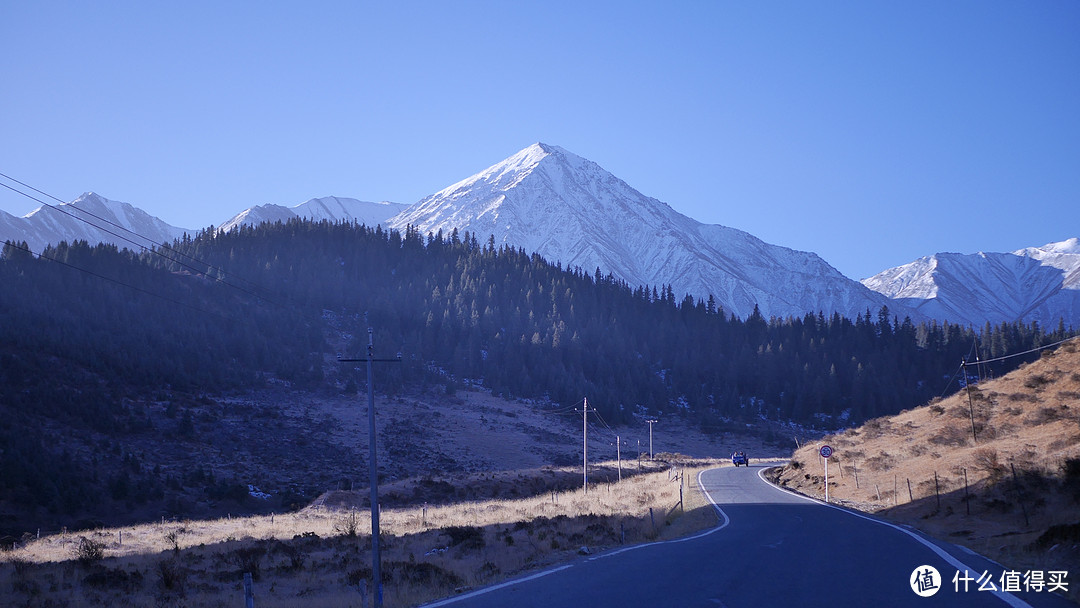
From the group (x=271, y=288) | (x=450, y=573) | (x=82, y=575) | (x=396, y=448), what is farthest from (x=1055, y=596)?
(x=271, y=288)

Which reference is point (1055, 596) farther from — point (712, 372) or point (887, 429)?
point (712, 372)

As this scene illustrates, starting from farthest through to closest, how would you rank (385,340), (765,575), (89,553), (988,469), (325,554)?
(385,340) → (325,554) → (988,469) → (89,553) → (765,575)

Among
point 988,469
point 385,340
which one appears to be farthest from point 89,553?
point 385,340

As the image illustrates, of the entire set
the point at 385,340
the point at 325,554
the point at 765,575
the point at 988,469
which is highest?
the point at 385,340

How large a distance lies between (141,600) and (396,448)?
61464 mm

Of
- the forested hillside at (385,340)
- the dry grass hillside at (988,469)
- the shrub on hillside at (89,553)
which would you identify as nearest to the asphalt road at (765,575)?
the dry grass hillside at (988,469)

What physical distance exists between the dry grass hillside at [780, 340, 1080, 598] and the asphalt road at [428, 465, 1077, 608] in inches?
73.3

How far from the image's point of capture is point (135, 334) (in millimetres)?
93688

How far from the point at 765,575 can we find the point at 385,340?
380 ft

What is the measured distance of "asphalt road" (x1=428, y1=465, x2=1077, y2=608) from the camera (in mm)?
11820

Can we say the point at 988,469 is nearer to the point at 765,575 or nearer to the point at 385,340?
the point at 765,575

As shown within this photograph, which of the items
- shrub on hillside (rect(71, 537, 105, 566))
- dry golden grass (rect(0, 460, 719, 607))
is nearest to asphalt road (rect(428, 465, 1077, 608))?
dry golden grass (rect(0, 460, 719, 607))

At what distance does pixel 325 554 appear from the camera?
29.0 metres

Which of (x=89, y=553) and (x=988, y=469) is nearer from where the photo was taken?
(x=89, y=553)
